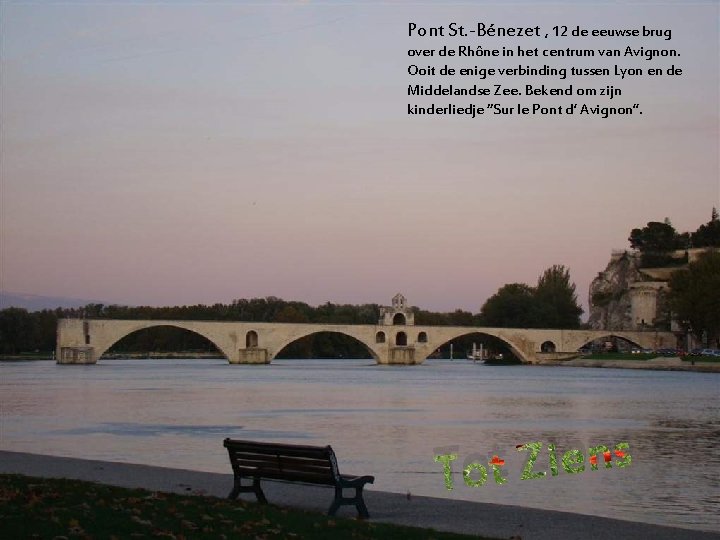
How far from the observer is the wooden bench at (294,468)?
12.5 meters

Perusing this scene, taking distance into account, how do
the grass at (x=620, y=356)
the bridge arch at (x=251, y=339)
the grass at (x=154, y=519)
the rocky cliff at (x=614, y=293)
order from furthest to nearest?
the rocky cliff at (x=614, y=293) < the bridge arch at (x=251, y=339) < the grass at (x=620, y=356) < the grass at (x=154, y=519)

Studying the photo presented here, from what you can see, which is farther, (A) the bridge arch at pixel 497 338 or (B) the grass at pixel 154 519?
(A) the bridge arch at pixel 497 338

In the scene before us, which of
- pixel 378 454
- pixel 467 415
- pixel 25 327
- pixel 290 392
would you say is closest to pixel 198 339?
pixel 25 327

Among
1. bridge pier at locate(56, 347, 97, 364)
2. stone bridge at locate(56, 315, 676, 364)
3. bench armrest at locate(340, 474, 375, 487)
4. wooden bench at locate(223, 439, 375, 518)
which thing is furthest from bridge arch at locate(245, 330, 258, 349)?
bench armrest at locate(340, 474, 375, 487)

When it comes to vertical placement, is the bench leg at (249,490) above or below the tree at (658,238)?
below

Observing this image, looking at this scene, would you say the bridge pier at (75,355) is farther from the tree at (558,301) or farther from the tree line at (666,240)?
the tree line at (666,240)

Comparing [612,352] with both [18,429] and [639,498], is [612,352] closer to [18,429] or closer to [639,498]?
[18,429]

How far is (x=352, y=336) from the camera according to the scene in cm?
11669

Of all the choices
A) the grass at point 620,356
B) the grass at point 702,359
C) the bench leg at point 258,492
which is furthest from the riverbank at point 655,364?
the bench leg at point 258,492

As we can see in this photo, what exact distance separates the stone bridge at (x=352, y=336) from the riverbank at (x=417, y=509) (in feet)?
273

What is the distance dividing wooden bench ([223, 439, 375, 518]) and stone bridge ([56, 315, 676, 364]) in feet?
285

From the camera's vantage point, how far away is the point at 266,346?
4395 inches

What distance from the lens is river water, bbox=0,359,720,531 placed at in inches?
685

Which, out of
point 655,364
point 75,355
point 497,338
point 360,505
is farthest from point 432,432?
point 497,338
